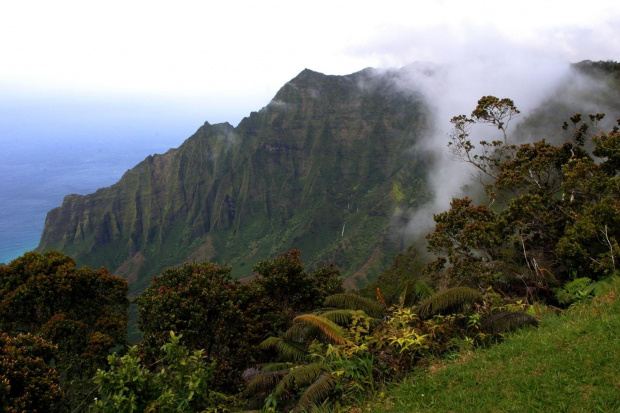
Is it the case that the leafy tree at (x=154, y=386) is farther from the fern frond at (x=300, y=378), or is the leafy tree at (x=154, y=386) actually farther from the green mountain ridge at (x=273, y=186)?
the green mountain ridge at (x=273, y=186)

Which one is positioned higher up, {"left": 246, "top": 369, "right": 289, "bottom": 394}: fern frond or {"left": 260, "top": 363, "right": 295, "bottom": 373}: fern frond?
{"left": 246, "top": 369, "right": 289, "bottom": 394}: fern frond

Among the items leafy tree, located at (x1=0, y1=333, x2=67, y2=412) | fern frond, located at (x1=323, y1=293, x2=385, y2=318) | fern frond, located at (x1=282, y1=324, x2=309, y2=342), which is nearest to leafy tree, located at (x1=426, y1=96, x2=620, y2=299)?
fern frond, located at (x1=323, y1=293, x2=385, y2=318)

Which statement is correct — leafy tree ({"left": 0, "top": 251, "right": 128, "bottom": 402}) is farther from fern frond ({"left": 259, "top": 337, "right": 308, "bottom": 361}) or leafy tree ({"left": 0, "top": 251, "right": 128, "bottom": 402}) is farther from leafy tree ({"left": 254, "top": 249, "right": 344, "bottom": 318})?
fern frond ({"left": 259, "top": 337, "right": 308, "bottom": 361})

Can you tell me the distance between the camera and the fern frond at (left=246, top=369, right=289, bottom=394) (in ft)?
25.3

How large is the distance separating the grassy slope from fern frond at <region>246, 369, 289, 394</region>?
2.42m

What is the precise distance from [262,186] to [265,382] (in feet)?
476

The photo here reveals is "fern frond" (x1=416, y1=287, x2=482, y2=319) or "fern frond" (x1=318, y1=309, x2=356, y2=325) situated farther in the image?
"fern frond" (x1=318, y1=309, x2=356, y2=325)

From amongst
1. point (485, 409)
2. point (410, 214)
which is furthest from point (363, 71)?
point (485, 409)

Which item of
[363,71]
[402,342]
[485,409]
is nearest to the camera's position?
[485,409]

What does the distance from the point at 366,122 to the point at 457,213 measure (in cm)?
13641

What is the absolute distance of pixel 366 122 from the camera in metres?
148

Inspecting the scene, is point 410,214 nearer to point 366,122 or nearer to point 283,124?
point 366,122

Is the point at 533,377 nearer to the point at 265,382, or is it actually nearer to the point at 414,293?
the point at 265,382

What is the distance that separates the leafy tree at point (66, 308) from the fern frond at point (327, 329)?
9.06 metres
